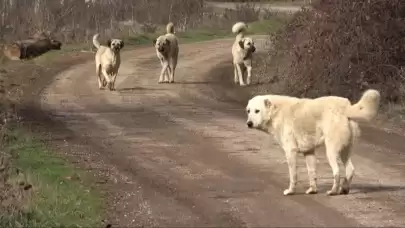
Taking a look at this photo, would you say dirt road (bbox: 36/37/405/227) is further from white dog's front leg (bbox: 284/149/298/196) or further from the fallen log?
the fallen log

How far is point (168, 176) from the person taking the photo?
1325 cm

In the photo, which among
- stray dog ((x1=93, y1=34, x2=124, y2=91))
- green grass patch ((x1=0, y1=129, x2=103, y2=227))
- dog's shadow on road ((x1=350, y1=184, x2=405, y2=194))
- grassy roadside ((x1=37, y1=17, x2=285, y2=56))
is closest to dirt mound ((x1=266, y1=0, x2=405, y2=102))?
stray dog ((x1=93, y1=34, x2=124, y2=91))

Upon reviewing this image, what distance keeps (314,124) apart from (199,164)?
10.1 ft

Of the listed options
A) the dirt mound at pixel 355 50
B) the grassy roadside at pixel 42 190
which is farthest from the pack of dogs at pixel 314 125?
the dirt mound at pixel 355 50

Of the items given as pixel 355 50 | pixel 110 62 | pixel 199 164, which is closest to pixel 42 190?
pixel 199 164

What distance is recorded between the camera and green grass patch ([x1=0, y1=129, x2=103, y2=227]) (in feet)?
34.3

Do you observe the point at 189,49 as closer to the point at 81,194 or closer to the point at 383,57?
the point at 383,57

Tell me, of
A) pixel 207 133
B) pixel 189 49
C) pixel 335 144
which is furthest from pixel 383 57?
pixel 189 49

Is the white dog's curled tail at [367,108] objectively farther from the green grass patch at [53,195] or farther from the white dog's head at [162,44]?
the white dog's head at [162,44]

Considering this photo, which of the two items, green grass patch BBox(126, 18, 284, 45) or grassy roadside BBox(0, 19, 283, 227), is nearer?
grassy roadside BBox(0, 19, 283, 227)

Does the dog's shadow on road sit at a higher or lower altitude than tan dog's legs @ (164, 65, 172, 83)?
higher

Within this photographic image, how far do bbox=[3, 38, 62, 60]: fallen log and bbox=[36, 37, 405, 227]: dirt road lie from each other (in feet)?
23.6

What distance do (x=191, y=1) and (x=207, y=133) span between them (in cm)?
3662

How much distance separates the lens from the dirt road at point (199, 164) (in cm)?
1080
